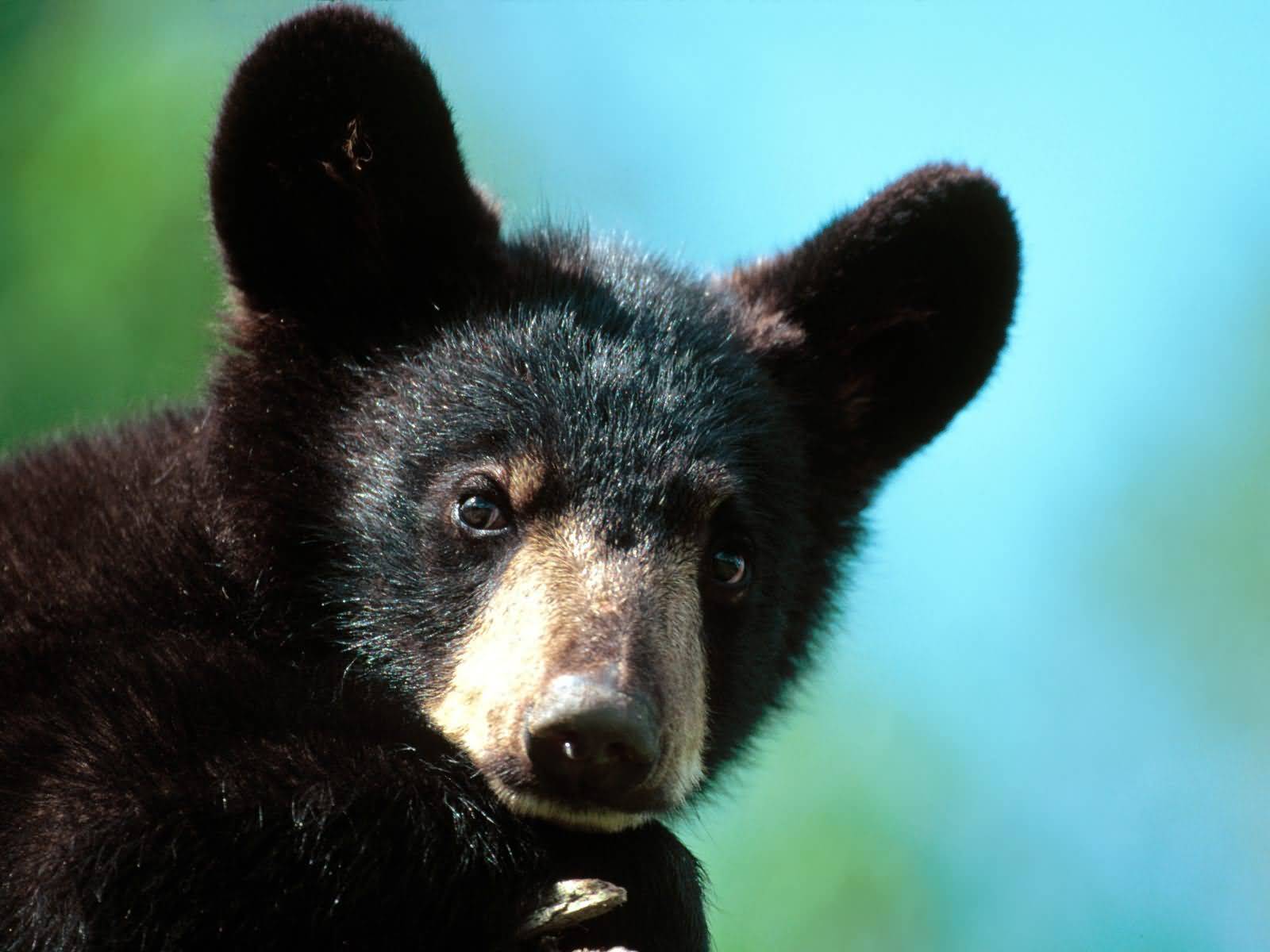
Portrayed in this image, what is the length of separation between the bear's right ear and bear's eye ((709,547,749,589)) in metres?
1.49

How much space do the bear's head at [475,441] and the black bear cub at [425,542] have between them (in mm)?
14

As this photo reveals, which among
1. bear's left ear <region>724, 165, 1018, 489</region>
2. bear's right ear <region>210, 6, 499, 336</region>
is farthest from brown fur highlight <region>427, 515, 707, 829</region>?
bear's left ear <region>724, 165, 1018, 489</region>

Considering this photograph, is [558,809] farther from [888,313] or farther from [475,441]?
[888,313]

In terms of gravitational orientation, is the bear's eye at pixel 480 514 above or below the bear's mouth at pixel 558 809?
above

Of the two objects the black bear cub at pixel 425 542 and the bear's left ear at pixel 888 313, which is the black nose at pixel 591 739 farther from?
the bear's left ear at pixel 888 313

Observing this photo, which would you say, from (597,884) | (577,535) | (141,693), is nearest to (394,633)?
(577,535)

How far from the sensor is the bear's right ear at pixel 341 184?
5.93 metres

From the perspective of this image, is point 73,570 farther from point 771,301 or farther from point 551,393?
point 771,301

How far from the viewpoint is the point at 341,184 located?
6.24 m

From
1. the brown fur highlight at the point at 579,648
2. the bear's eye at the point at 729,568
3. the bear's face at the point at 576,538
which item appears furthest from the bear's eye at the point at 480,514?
the bear's eye at the point at 729,568

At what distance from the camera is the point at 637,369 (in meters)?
6.22

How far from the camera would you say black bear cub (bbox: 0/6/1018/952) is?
4570 millimetres

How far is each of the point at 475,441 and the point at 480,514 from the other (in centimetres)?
29

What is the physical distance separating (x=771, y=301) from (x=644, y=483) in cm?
179
